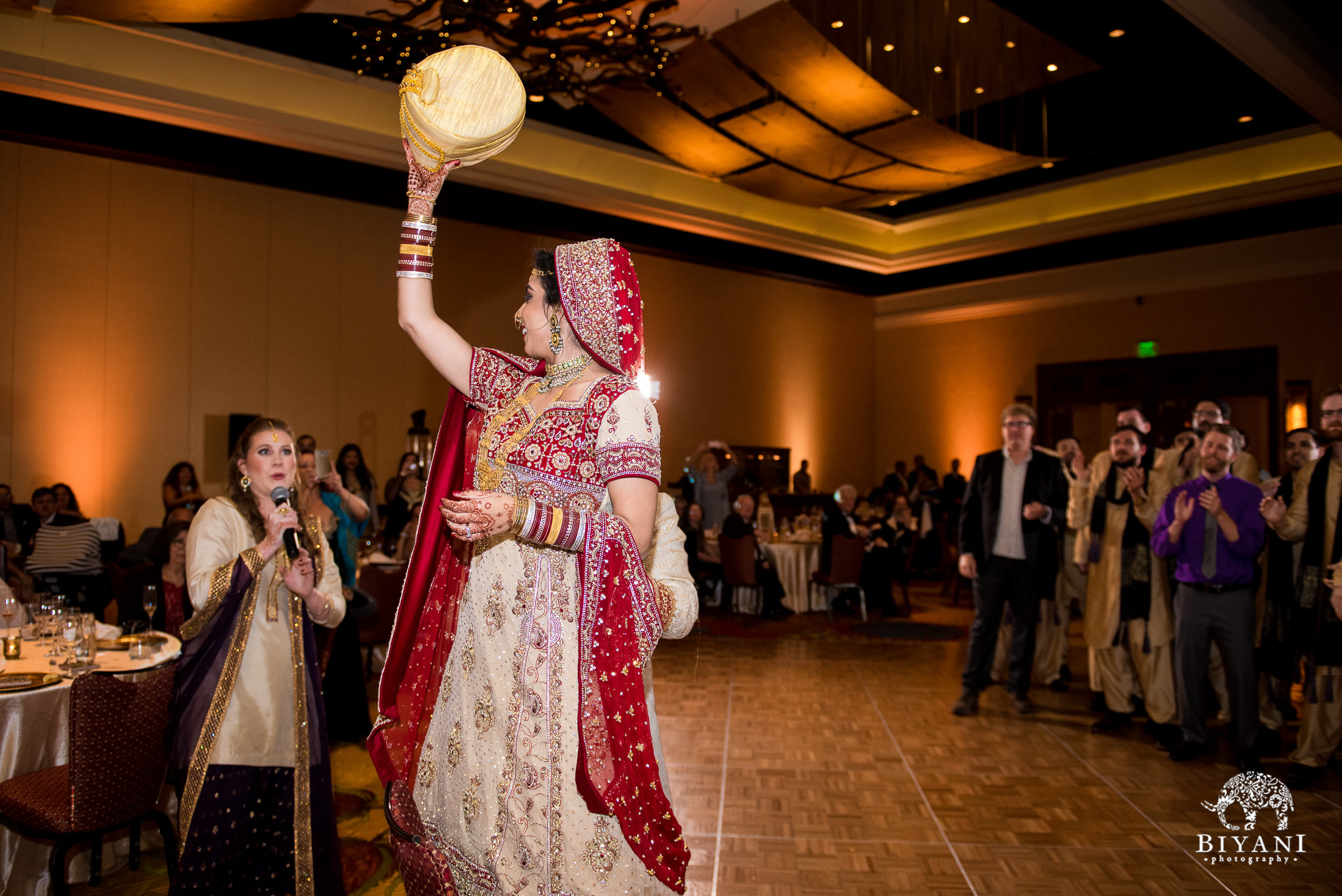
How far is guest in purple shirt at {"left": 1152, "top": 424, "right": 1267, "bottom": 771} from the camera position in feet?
13.4

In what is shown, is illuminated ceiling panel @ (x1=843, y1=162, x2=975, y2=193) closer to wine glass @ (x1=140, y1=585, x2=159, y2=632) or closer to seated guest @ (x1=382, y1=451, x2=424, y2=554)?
seated guest @ (x1=382, y1=451, x2=424, y2=554)

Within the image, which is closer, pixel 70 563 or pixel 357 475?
pixel 70 563

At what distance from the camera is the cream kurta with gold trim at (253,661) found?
2.44 meters

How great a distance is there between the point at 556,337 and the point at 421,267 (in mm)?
286

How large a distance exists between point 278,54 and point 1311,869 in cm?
915

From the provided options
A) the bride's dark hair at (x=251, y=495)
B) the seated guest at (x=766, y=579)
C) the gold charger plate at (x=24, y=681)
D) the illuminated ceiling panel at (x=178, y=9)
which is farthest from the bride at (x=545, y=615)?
the seated guest at (x=766, y=579)

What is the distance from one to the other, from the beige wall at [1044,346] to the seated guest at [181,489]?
985 cm

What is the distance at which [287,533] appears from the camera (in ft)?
7.89

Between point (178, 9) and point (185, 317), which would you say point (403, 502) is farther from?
point (178, 9)

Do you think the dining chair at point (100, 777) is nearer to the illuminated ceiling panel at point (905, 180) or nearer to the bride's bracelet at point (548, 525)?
the bride's bracelet at point (548, 525)

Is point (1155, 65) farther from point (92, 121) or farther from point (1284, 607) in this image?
point (92, 121)

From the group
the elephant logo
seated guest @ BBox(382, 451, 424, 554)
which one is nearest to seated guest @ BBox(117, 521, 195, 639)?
seated guest @ BBox(382, 451, 424, 554)

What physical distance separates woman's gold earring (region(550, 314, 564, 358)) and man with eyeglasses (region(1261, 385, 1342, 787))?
372 centimetres

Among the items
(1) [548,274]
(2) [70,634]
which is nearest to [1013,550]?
(1) [548,274]
